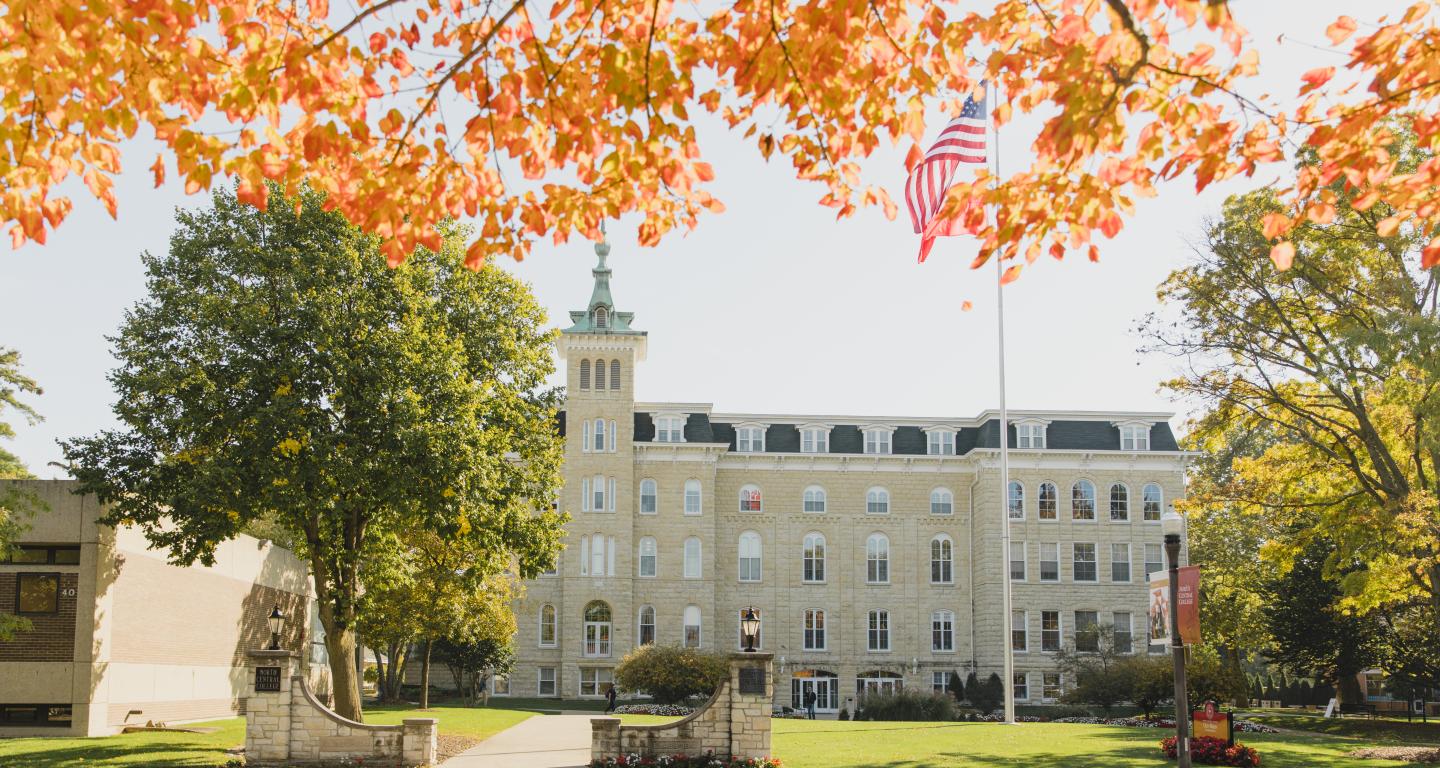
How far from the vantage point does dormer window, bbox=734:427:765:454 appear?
6481 cm

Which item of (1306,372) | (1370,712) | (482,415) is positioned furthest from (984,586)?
(482,415)

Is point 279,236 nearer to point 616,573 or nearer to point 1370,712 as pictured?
point 616,573

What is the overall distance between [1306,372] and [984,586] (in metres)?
35.5

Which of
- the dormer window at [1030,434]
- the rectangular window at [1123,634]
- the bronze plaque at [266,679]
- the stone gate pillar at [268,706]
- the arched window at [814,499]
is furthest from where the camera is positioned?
the arched window at [814,499]

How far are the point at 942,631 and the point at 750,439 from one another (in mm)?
13773

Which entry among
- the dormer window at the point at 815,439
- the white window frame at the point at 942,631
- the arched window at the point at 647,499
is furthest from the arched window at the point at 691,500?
the white window frame at the point at 942,631

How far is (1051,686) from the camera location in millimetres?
61219

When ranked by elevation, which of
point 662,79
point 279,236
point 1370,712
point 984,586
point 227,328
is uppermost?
point 279,236

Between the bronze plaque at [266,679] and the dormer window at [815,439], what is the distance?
4326 cm

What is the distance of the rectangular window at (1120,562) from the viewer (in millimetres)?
63094

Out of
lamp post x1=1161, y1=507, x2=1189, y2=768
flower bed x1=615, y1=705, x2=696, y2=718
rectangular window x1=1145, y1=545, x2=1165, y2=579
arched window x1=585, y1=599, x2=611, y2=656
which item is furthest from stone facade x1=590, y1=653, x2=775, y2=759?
rectangular window x1=1145, y1=545, x2=1165, y2=579

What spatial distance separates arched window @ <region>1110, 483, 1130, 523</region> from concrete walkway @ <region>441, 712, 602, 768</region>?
36.3 meters

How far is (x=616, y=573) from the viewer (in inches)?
2429

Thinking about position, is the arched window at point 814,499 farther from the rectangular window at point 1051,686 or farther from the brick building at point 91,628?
the brick building at point 91,628
